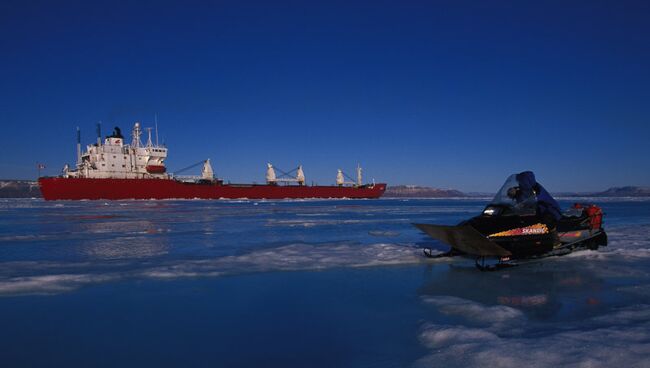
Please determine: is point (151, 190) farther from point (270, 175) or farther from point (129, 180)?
point (270, 175)

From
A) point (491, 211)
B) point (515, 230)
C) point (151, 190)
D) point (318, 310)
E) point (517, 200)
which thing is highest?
point (151, 190)

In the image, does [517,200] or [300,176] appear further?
[300,176]

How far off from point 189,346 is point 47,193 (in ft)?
171

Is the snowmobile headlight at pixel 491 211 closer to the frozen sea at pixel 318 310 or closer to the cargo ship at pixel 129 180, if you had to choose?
the frozen sea at pixel 318 310

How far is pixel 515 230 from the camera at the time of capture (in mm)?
7027

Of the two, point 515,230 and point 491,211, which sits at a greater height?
point 491,211

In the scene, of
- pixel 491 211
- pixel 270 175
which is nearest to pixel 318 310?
pixel 491 211

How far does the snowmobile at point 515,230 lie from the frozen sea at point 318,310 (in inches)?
11.7

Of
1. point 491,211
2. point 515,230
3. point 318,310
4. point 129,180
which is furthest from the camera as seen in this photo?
point 129,180

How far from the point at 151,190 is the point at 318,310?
162ft

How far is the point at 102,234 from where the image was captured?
40.3 ft

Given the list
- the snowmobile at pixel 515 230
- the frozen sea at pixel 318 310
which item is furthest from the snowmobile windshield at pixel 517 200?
the frozen sea at pixel 318 310

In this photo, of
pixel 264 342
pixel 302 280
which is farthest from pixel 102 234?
pixel 264 342

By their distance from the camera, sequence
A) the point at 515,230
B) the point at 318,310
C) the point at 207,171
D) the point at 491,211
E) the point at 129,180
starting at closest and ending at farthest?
the point at 318,310
the point at 515,230
the point at 491,211
the point at 129,180
the point at 207,171
